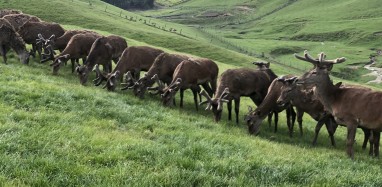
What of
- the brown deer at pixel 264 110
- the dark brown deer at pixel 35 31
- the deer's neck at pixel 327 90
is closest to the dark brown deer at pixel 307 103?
the brown deer at pixel 264 110

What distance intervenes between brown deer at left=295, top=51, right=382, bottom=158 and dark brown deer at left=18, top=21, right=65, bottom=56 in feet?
56.9

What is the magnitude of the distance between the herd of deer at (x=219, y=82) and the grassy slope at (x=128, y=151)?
1305 millimetres

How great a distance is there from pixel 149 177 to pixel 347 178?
4.75 m

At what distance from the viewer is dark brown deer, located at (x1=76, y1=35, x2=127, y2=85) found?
19125mm

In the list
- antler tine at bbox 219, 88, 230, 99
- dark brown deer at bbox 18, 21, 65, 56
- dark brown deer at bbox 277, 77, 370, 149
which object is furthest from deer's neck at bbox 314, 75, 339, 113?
dark brown deer at bbox 18, 21, 65, 56

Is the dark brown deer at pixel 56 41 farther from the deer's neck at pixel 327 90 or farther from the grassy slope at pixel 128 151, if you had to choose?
the deer's neck at pixel 327 90

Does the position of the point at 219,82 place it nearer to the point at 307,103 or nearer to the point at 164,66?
the point at 164,66

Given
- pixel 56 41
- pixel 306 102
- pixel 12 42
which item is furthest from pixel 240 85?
pixel 12 42

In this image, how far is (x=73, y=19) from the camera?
58.2 meters

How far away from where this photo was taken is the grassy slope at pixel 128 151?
7879mm

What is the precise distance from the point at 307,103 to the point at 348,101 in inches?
130

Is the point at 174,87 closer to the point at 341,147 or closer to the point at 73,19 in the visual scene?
the point at 341,147

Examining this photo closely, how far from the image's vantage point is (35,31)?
24.7m

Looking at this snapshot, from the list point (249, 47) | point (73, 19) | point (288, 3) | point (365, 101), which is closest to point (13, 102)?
point (365, 101)
